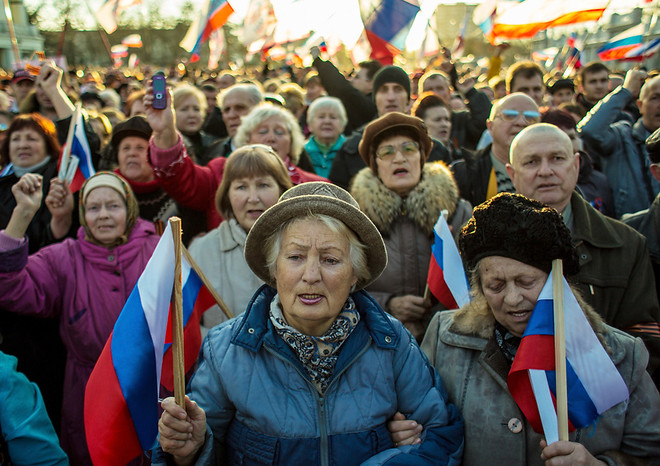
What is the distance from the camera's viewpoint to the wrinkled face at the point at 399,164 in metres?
3.39

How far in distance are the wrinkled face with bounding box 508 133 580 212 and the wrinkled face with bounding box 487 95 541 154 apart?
1.03 m

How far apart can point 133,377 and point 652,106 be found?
15.0 feet

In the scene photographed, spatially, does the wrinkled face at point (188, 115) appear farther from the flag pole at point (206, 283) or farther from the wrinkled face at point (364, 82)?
the flag pole at point (206, 283)

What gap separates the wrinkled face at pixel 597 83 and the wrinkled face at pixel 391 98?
10.1 ft

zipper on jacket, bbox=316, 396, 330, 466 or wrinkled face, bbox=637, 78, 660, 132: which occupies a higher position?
wrinkled face, bbox=637, 78, 660, 132

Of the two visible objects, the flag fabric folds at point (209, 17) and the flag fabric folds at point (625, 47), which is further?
the flag fabric folds at point (209, 17)

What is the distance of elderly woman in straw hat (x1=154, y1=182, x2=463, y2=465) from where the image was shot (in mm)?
1990

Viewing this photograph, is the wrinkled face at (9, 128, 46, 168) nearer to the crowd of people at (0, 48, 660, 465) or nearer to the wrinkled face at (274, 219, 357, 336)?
the crowd of people at (0, 48, 660, 465)

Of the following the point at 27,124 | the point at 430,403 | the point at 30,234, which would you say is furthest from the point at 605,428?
the point at 27,124

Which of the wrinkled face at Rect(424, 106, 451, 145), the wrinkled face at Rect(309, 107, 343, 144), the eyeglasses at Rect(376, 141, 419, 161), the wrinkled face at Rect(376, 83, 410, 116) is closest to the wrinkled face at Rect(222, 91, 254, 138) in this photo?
the wrinkled face at Rect(309, 107, 343, 144)

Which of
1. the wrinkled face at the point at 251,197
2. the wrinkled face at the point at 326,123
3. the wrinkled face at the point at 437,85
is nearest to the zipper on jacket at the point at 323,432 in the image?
the wrinkled face at the point at 251,197

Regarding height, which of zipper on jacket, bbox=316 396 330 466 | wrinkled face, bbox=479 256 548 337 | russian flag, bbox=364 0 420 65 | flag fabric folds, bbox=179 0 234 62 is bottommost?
zipper on jacket, bbox=316 396 330 466

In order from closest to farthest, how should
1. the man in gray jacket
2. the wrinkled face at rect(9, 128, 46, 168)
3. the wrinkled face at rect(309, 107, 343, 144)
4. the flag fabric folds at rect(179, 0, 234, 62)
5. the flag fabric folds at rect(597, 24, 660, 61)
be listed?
the man in gray jacket → the wrinkled face at rect(9, 128, 46, 168) → the wrinkled face at rect(309, 107, 343, 144) → the flag fabric folds at rect(597, 24, 660, 61) → the flag fabric folds at rect(179, 0, 234, 62)

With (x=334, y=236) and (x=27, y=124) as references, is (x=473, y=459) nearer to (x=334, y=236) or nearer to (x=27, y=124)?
(x=334, y=236)
